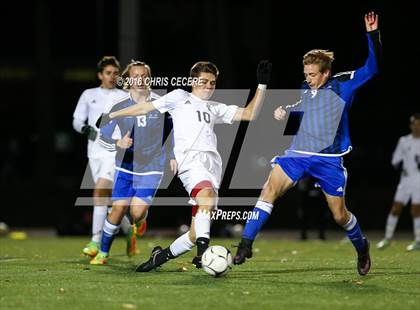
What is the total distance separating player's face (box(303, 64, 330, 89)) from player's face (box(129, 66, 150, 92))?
1966mm

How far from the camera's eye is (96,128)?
1236 cm

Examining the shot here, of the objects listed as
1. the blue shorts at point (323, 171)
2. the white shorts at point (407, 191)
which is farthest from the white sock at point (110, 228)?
the white shorts at point (407, 191)

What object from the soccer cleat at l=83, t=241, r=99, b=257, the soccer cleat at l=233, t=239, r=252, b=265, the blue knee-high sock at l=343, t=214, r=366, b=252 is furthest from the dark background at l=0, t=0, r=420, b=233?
the soccer cleat at l=233, t=239, r=252, b=265

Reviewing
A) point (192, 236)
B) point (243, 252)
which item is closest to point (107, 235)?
point (192, 236)

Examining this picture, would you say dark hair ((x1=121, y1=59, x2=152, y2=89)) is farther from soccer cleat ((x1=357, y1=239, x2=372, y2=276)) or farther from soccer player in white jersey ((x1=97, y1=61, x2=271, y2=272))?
soccer cleat ((x1=357, y1=239, x2=372, y2=276))

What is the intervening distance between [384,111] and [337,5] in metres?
2.67

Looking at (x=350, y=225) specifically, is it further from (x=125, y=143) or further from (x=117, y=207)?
(x=117, y=207)

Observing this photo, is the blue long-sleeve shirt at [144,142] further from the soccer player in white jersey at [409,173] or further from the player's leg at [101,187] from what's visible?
the soccer player in white jersey at [409,173]

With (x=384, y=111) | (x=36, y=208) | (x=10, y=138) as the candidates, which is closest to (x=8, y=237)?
(x=36, y=208)

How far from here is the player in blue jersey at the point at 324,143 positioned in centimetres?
925

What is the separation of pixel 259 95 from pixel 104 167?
3378mm

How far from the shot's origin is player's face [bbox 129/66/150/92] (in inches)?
416

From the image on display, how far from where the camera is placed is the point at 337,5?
22312 mm

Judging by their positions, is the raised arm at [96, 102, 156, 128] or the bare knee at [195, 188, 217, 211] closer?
the bare knee at [195, 188, 217, 211]
